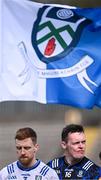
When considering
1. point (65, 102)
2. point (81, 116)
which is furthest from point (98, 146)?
point (65, 102)

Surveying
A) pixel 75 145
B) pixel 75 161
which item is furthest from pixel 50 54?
pixel 75 161

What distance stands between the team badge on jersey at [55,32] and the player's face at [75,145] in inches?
25.9

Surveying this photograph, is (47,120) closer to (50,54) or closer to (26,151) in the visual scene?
(50,54)

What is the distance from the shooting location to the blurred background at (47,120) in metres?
7.47

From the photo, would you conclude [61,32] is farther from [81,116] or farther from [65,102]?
[81,116]

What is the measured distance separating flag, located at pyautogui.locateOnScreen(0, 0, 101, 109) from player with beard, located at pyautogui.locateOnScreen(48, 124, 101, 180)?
28cm

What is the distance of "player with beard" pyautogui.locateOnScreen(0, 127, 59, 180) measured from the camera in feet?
17.4

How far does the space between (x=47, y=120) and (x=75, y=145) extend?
2.29 meters

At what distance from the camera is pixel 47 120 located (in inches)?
300

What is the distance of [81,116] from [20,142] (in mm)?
2367

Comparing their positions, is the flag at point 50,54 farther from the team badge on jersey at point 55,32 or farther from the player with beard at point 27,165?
the player with beard at point 27,165

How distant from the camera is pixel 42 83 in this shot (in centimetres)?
549

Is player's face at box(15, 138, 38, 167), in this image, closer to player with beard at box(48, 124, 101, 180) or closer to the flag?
player with beard at box(48, 124, 101, 180)

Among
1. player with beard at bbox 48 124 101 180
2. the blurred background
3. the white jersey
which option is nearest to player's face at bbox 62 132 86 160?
player with beard at bbox 48 124 101 180
